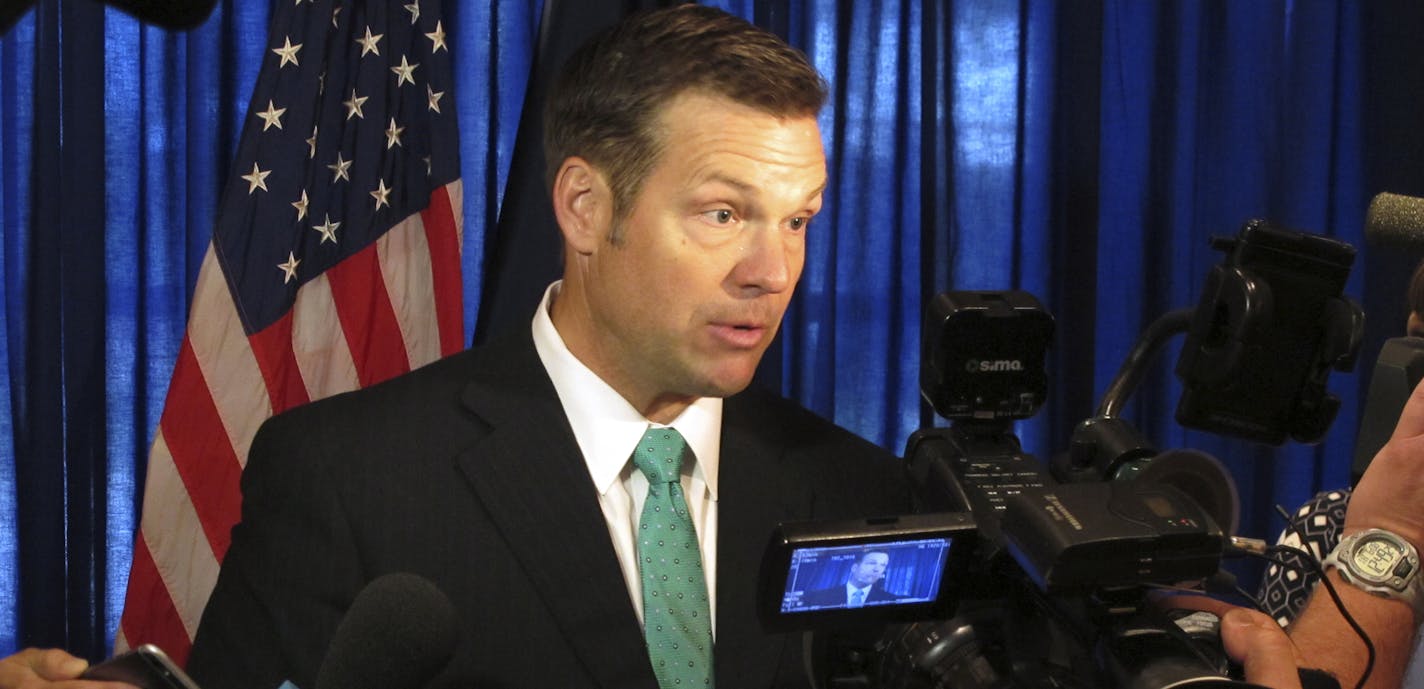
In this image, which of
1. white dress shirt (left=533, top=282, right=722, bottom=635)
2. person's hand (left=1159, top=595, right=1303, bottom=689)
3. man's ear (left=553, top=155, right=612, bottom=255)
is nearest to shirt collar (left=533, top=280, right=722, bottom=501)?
white dress shirt (left=533, top=282, right=722, bottom=635)

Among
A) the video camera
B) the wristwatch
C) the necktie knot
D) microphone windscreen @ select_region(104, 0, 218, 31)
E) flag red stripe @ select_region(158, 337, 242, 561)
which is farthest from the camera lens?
flag red stripe @ select_region(158, 337, 242, 561)

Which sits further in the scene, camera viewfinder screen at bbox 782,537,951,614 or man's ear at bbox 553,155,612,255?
man's ear at bbox 553,155,612,255

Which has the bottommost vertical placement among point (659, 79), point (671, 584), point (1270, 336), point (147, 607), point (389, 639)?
point (147, 607)

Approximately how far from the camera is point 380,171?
2.62 m

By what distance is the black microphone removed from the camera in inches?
35.7

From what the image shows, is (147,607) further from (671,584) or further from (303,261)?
(671,584)

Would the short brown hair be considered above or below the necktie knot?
above

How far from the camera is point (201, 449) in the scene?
2.49 m

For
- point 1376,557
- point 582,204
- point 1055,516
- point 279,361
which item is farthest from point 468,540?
point 279,361

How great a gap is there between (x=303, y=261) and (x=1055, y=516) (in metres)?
1.94

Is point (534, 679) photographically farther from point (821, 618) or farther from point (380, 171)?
point (380, 171)

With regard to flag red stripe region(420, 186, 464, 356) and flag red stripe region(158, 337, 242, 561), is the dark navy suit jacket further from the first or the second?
flag red stripe region(420, 186, 464, 356)

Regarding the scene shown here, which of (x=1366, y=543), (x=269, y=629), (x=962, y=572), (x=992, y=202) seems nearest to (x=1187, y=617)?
(x=962, y=572)

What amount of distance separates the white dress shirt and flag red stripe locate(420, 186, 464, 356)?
1.28 m
